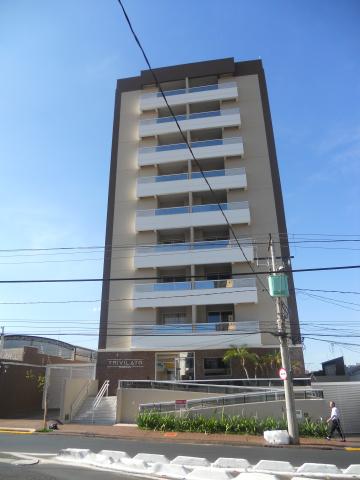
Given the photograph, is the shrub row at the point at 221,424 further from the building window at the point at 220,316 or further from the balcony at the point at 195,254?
the balcony at the point at 195,254

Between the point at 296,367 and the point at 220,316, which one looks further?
the point at 220,316

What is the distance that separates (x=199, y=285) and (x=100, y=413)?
12267mm

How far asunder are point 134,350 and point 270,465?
23316 mm

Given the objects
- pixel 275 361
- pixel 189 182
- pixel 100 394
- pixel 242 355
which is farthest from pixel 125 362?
pixel 189 182

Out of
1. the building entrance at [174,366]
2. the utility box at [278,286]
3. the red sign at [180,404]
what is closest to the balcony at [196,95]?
the building entrance at [174,366]

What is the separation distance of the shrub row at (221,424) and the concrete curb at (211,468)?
8.68 metres

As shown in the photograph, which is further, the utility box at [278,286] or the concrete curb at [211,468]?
the utility box at [278,286]

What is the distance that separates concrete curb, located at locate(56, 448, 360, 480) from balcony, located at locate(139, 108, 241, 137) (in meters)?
32.6

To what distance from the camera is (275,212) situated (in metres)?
37.4

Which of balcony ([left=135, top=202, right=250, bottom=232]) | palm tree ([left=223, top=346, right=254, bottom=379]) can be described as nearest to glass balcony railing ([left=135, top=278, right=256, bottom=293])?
balcony ([left=135, top=202, right=250, bottom=232])

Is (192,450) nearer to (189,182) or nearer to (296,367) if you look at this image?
(296,367)

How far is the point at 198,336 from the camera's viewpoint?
109 ft

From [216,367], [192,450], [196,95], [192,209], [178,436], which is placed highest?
[196,95]

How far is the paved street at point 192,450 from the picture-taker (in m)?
13.7
